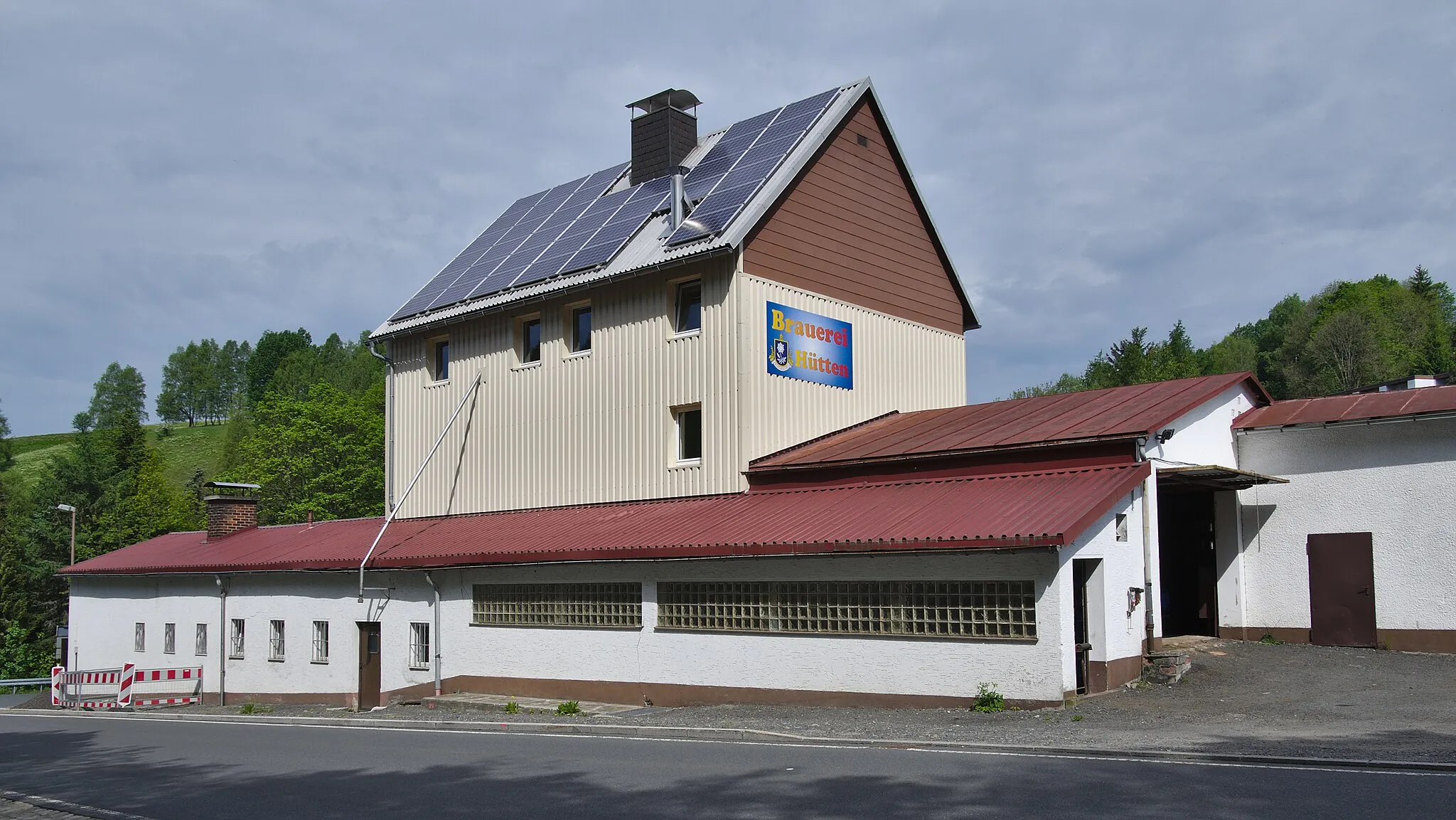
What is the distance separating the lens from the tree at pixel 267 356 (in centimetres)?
12612

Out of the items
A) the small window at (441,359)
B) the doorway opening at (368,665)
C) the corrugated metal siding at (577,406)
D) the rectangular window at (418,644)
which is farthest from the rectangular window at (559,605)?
the small window at (441,359)

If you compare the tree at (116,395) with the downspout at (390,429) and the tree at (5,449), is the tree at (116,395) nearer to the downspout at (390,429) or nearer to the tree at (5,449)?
the tree at (5,449)

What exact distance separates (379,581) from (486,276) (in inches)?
274

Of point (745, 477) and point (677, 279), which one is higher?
point (677, 279)

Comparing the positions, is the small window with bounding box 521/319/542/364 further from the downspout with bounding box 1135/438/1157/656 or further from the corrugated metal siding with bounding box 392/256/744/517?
the downspout with bounding box 1135/438/1157/656

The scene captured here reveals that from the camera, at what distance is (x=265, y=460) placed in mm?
67000

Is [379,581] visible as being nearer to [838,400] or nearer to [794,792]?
[838,400]

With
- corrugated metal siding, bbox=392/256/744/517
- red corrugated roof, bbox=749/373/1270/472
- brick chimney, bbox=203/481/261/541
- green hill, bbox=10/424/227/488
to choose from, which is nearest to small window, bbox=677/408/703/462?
corrugated metal siding, bbox=392/256/744/517

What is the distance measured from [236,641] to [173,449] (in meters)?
116

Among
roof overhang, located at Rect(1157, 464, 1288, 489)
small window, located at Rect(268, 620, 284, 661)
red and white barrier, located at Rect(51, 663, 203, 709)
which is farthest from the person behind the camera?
red and white barrier, located at Rect(51, 663, 203, 709)

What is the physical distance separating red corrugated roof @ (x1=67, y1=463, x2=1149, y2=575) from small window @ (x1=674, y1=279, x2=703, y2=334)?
323 centimetres

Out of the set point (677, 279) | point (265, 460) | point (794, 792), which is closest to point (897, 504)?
point (677, 279)

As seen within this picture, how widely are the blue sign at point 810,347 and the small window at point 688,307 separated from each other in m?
1.43

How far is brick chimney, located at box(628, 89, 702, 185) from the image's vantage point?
27016 mm
